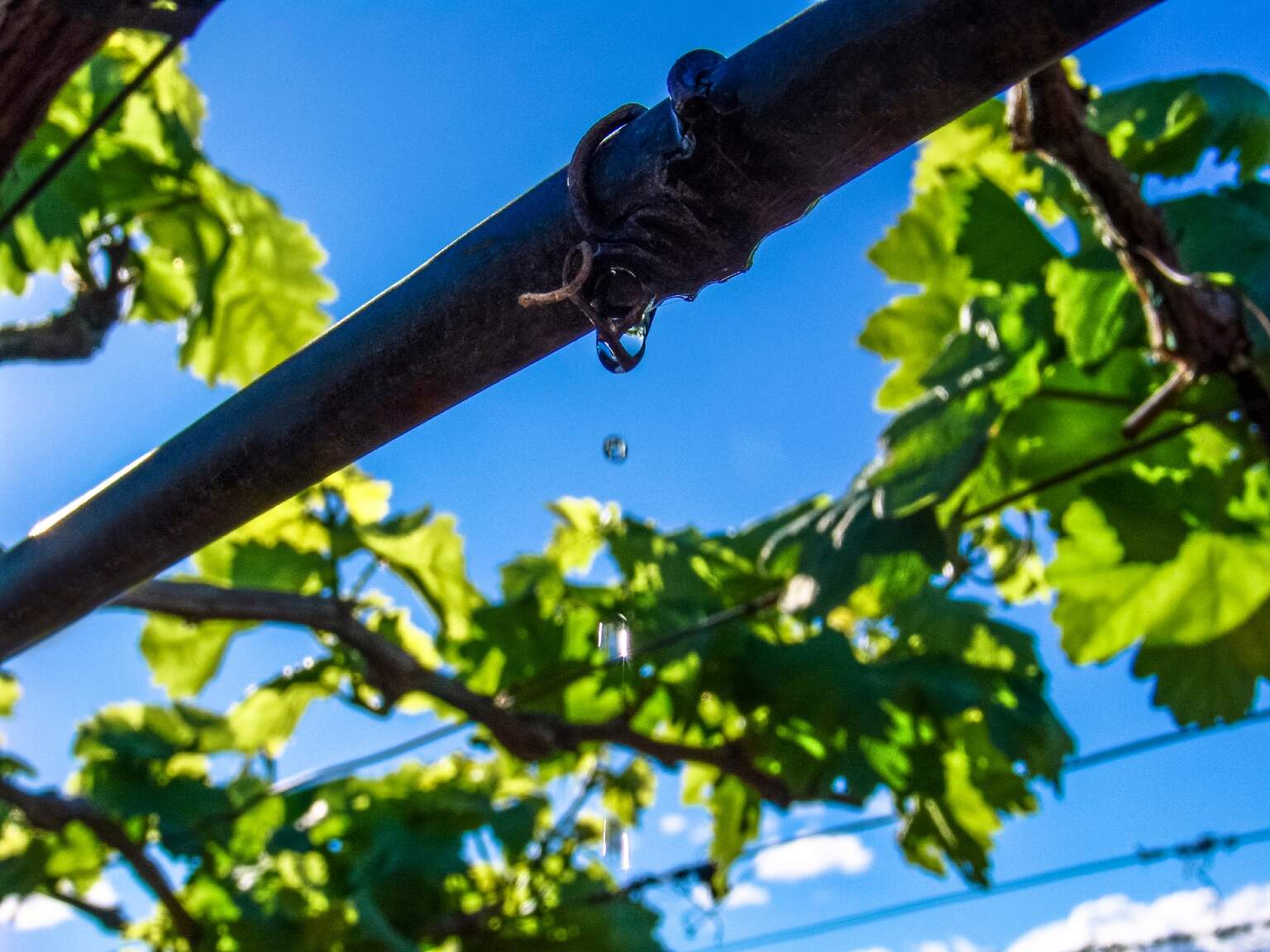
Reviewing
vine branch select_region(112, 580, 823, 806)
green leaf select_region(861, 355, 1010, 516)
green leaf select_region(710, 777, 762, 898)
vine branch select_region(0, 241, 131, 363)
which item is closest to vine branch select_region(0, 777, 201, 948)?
vine branch select_region(112, 580, 823, 806)

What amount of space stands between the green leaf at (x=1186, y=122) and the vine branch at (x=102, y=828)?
2.19m

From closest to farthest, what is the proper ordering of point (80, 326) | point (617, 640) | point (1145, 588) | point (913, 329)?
point (617, 640) < point (1145, 588) < point (913, 329) < point (80, 326)

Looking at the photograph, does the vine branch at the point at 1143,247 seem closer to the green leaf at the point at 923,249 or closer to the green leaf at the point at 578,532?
the green leaf at the point at 923,249

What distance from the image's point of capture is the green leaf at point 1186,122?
1.76 metres

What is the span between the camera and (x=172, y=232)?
97.2 inches

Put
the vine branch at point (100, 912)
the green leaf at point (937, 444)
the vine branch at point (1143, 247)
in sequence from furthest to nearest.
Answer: the vine branch at point (100, 912) < the green leaf at point (937, 444) < the vine branch at point (1143, 247)

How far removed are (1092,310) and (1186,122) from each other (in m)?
0.38

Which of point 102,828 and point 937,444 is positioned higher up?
point 102,828

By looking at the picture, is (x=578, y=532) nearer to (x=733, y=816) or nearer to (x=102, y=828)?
(x=733, y=816)

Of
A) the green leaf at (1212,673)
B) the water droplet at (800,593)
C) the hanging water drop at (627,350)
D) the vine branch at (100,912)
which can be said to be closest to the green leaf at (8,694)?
the vine branch at (100,912)

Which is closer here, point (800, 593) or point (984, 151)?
point (800, 593)

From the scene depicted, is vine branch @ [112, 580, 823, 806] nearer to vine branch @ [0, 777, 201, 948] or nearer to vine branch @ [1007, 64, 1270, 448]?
vine branch @ [0, 777, 201, 948]

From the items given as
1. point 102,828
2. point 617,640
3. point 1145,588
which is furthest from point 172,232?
point 617,640

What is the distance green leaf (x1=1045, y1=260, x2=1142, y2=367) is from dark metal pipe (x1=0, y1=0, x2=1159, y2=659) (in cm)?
117
